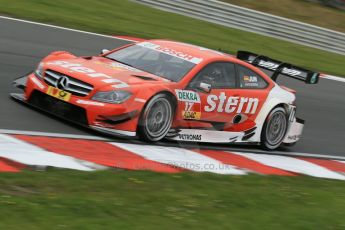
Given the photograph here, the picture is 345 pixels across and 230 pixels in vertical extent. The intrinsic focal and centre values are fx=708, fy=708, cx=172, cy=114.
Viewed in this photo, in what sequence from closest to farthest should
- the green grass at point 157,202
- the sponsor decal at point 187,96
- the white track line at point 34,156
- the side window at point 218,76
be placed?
the green grass at point 157,202 → the white track line at point 34,156 → the sponsor decal at point 187,96 → the side window at point 218,76

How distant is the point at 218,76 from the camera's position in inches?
376

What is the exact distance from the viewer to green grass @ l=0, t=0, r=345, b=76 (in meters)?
17.7

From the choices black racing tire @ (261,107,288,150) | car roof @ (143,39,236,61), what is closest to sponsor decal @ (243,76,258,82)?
car roof @ (143,39,236,61)

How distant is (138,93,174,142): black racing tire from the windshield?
1.48 ft

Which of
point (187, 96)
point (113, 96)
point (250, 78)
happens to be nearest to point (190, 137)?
point (187, 96)

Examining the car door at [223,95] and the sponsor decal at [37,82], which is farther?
the car door at [223,95]

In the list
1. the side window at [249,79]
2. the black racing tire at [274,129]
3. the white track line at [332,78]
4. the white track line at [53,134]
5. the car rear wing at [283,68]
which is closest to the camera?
the white track line at [53,134]

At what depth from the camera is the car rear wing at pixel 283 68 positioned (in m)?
10.2

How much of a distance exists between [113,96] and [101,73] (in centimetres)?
48

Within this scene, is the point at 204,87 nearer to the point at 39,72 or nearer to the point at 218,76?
the point at 218,76

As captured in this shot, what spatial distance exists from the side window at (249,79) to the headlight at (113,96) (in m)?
2.15

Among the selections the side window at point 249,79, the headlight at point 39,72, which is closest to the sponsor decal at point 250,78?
the side window at point 249,79

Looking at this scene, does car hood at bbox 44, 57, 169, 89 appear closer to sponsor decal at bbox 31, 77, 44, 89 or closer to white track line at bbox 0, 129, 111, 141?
sponsor decal at bbox 31, 77, 44, 89

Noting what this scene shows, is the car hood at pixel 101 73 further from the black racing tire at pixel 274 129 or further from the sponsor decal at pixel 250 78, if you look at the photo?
the black racing tire at pixel 274 129
